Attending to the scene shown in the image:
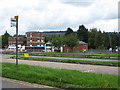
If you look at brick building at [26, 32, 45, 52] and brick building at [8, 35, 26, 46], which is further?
brick building at [8, 35, 26, 46]

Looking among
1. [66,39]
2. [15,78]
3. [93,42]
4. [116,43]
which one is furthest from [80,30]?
[15,78]

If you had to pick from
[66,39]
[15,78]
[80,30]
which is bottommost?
[15,78]

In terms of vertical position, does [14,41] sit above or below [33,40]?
below

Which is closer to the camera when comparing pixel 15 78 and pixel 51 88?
pixel 51 88

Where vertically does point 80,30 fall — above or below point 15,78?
above

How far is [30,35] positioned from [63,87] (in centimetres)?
8225

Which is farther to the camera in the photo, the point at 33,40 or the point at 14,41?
the point at 14,41

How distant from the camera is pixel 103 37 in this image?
279ft

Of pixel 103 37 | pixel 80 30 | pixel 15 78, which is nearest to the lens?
pixel 15 78

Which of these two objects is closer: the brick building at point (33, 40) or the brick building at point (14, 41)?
the brick building at point (33, 40)

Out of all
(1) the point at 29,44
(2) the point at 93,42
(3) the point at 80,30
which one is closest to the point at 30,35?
(1) the point at 29,44

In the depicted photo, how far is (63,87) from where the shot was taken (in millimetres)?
7223

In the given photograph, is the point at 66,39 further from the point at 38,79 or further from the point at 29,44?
the point at 38,79

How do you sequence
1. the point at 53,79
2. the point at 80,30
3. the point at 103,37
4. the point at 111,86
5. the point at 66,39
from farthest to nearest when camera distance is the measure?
the point at 80,30
the point at 103,37
the point at 66,39
the point at 53,79
the point at 111,86
